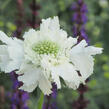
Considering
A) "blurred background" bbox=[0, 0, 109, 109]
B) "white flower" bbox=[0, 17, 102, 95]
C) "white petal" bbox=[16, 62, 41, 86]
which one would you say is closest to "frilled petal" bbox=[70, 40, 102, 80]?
"white flower" bbox=[0, 17, 102, 95]

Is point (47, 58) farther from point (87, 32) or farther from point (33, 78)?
point (87, 32)

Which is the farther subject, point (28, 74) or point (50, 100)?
point (50, 100)

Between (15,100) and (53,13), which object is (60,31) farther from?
(53,13)

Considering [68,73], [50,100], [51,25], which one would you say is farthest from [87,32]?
[68,73]

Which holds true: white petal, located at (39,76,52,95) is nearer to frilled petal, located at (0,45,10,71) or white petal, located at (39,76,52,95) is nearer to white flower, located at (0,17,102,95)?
white flower, located at (0,17,102,95)

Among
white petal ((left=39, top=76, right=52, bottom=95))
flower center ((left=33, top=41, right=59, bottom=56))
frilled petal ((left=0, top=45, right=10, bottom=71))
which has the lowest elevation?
white petal ((left=39, top=76, right=52, bottom=95))

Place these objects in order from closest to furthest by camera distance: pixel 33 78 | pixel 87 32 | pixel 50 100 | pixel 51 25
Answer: pixel 33 78, pixel 51 25, pixel 50 100, pixel 87 32

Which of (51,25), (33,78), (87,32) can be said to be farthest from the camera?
(87,32)
